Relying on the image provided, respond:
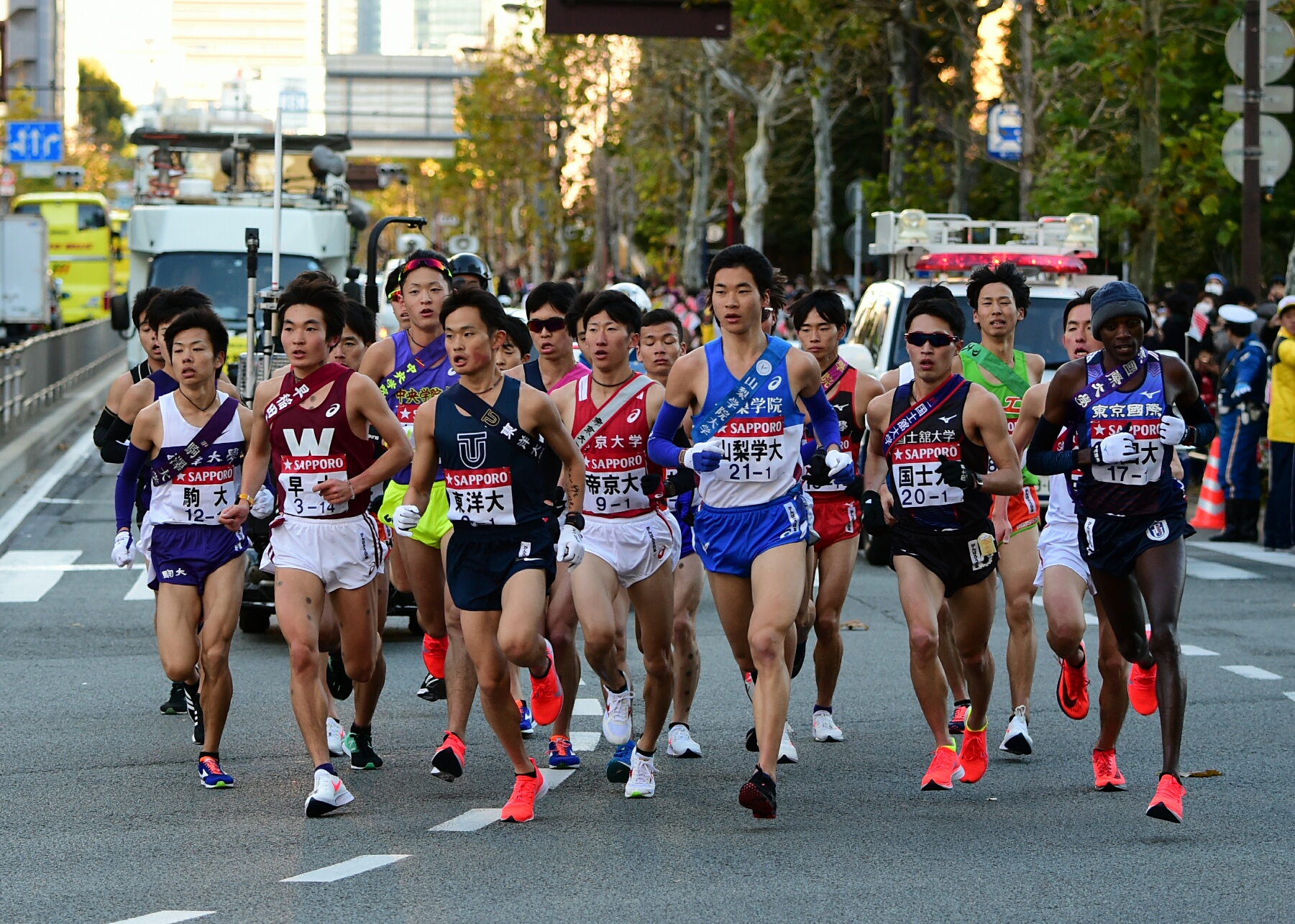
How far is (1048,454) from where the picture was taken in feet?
26.0

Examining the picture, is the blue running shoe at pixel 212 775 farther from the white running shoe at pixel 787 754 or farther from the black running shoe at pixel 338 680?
the white running shoe at pixel 787 754

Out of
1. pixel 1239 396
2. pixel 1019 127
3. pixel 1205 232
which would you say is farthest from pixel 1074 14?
pixel 1205 232

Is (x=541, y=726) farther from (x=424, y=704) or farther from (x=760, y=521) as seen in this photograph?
(x=760, y=521)

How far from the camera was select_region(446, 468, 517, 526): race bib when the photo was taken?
7.54 meters

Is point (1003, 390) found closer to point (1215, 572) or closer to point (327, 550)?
point (327, 550)

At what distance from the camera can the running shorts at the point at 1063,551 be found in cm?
840

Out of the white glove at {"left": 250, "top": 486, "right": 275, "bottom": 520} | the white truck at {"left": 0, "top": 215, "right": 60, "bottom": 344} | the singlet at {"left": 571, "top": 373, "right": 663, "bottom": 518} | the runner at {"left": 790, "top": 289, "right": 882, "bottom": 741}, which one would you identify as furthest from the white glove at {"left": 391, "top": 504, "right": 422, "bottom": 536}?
the white truck at {"left": 0, "top": 215, "right": 60, "bottom": 344}

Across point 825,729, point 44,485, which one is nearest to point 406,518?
point 825,729

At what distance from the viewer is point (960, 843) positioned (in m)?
7.14

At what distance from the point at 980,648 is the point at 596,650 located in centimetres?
159

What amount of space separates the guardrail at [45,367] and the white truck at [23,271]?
147 cm

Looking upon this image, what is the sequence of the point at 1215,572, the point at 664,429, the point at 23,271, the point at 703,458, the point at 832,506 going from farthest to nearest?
the point at 23,271, the point at 1215,572, the point at 832,506, the point at 664,429, the point at 703,458

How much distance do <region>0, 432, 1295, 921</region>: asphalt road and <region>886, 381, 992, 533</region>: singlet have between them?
110 centimetres

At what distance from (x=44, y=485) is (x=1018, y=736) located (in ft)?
47.8
